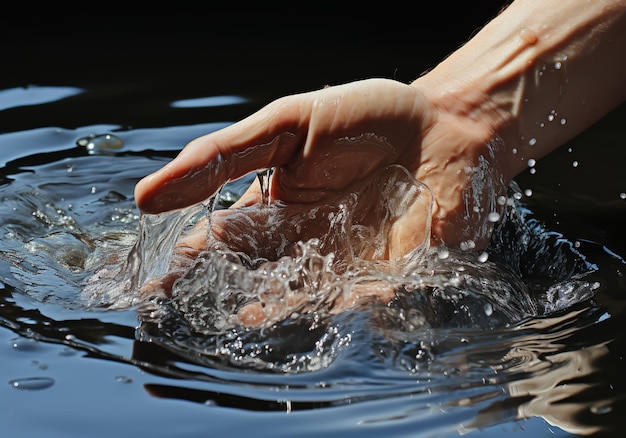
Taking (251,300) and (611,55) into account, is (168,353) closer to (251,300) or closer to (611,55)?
(251,300)

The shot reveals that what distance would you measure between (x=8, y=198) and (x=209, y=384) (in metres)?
0.93

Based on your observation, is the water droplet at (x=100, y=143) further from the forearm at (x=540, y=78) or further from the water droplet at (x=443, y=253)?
the water droplet at (x=443, y=253)

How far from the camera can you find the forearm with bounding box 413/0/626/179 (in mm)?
1599

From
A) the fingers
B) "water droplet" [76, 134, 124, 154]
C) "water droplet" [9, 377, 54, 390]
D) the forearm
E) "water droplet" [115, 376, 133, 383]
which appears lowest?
"water droplet" [115, 376, 133, 383]

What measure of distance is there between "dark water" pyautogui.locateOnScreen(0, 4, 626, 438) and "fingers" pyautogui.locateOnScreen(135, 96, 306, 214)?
17 cm

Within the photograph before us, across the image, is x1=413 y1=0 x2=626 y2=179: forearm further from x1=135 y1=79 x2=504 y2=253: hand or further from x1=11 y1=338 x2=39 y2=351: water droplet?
x1=11 y1=338 x2=39 y2=351: water droplet

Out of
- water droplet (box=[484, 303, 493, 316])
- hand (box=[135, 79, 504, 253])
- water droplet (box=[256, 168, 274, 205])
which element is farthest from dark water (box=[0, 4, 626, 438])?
water droplet (box=[256, 168, 274, 205])

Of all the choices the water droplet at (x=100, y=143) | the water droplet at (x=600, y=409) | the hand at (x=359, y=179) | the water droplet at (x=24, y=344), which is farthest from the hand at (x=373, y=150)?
the water droplet at (x=100, y=143)

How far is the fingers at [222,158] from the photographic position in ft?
4.19

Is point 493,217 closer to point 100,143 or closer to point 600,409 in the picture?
point 600,409

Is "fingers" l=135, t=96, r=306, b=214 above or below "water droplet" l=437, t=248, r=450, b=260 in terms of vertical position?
above

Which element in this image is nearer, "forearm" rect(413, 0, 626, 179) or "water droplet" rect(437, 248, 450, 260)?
"water droplet" rect(437, 248, 450, 260)

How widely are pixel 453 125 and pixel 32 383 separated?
85 cm

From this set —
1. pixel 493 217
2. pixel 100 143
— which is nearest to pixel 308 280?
pixel 493 217
